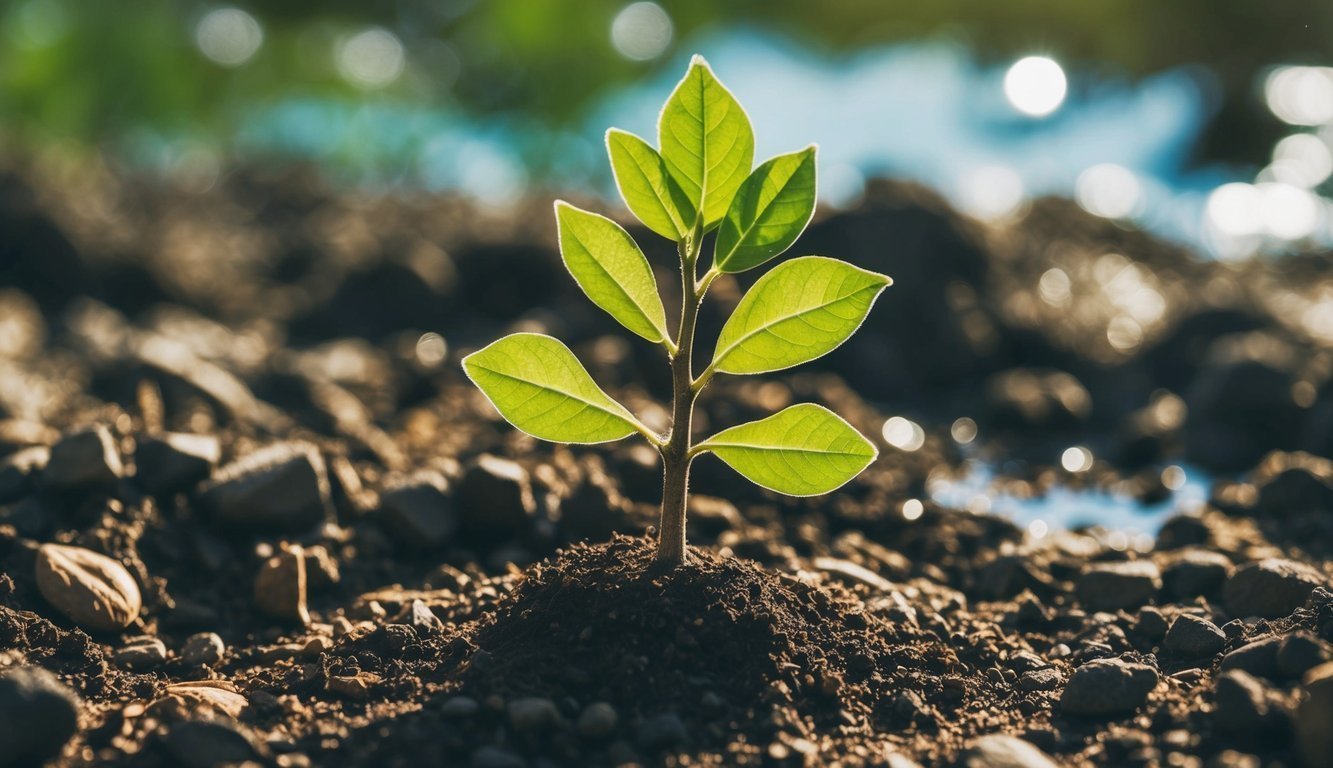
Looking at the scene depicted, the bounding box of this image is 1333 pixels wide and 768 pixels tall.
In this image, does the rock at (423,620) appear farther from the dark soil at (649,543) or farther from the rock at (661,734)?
the rock at (661,734)

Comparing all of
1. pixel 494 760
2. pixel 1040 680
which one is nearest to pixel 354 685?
pixel 494 760

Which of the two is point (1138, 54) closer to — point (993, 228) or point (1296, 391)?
point (993, 228)

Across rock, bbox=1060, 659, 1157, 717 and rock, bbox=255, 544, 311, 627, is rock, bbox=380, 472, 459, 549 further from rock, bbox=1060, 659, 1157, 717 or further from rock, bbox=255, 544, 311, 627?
rock, bbox=1060, 659, 1157, 717

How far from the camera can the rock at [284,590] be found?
8.54ft

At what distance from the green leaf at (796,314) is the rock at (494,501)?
99 cm

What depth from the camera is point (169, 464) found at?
115 inches

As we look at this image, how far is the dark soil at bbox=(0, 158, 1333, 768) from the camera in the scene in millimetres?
1991

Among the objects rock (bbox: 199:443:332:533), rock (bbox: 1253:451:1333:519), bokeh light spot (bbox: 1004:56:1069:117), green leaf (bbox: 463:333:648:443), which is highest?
bokeh light spot (bbox: 1004:56:1069:117)

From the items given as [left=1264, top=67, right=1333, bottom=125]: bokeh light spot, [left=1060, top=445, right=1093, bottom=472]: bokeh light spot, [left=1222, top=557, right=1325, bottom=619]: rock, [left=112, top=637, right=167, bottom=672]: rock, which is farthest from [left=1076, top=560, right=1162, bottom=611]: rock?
[left=1264, top=67, right=1333, bottom=125]: bokeh light spot

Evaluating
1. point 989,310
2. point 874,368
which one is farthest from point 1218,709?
point 989,310

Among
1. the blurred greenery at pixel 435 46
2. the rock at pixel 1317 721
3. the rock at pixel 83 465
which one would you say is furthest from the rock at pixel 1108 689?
the blurred greenery at pixel 435 46

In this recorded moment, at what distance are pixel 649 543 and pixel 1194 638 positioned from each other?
1144 millimetres

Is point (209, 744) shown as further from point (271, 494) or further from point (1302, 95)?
point (1302, 95)

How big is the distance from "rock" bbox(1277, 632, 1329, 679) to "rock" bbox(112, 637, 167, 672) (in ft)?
7.21
